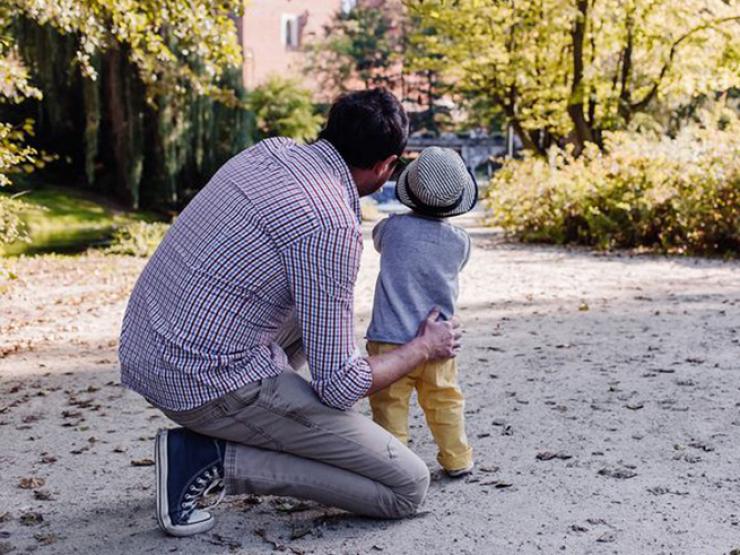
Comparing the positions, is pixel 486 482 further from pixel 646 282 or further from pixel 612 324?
pixel 646 282

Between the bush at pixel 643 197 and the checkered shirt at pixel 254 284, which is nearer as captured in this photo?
the checkered shirt at pixel 254 284

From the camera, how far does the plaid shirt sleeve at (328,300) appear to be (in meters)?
3.19

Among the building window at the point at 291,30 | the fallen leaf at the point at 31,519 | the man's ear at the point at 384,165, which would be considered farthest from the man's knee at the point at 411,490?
the building window at the point at 291,30

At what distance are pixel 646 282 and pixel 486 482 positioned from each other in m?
7.37

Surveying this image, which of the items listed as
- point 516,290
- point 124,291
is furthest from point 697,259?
point 124,291

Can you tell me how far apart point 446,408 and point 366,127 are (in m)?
1.29

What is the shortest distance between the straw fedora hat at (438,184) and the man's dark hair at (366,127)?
0.46m

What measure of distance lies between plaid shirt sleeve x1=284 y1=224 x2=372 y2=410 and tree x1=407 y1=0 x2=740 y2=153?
1628 cm

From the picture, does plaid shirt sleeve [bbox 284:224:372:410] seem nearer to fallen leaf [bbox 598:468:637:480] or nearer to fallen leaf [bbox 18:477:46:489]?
fallen leaf [bbox 598:468:637:480]

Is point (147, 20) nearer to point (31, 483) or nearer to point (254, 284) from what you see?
point (31, 483)

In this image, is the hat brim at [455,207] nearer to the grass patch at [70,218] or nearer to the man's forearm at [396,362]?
the man's forearm at [396,362]

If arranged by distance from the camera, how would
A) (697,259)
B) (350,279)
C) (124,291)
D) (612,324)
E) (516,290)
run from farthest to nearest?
(697,259), (124,291), (516,290), (612,324), (350,279)

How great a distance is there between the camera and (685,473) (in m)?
4.19

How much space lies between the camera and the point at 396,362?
3484mm
